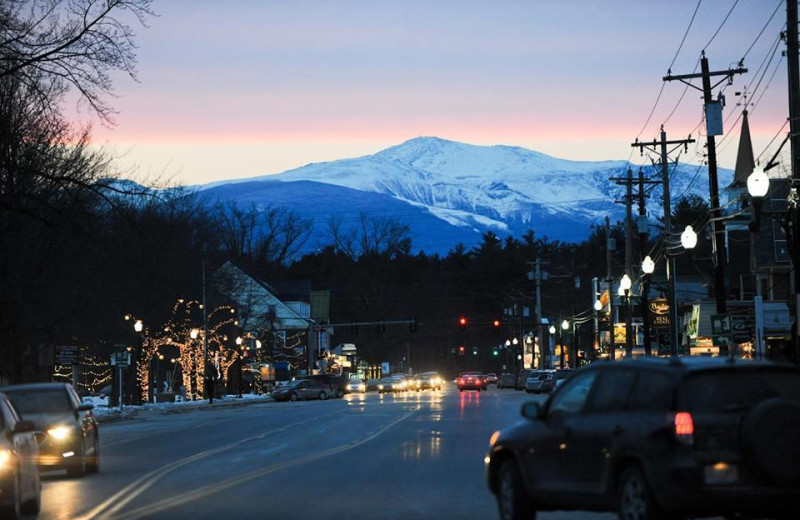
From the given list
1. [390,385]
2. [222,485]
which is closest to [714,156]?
[222,485]

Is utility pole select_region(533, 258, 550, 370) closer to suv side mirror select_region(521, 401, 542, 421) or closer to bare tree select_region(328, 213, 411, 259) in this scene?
bare tree select_region(328, 213, 411, 259)

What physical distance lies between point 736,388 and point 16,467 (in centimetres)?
871

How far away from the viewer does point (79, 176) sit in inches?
Result: 1708

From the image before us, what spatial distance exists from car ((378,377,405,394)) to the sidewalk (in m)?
22.4

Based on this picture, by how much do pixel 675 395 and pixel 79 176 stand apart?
3444 cm

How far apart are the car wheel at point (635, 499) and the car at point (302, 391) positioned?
247 feet

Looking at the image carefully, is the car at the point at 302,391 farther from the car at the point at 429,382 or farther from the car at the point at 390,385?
the car at the point at 429,382

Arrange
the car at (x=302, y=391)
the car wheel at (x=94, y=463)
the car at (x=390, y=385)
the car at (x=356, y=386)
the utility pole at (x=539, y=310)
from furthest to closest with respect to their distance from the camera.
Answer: the utility pole at (x=539, y=310)
the car at (x=356, y=386)
the car at (x=390, y=385)
the car at (x=302, y=391)
the car wheel at (x=94, y=463)

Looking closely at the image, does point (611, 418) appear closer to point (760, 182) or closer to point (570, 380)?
point (570, 380)

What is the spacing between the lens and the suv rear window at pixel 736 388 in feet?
38.2

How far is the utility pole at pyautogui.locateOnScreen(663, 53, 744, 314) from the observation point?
4459 cm

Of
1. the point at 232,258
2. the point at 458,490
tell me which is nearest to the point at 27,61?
the point at 458,490

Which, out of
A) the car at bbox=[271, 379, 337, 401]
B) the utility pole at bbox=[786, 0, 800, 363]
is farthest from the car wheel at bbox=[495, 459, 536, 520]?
the car at bbox=[271, 379, 337, 401]

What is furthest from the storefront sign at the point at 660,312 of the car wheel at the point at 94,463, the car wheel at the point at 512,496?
the car wheel at the point at 512,496
